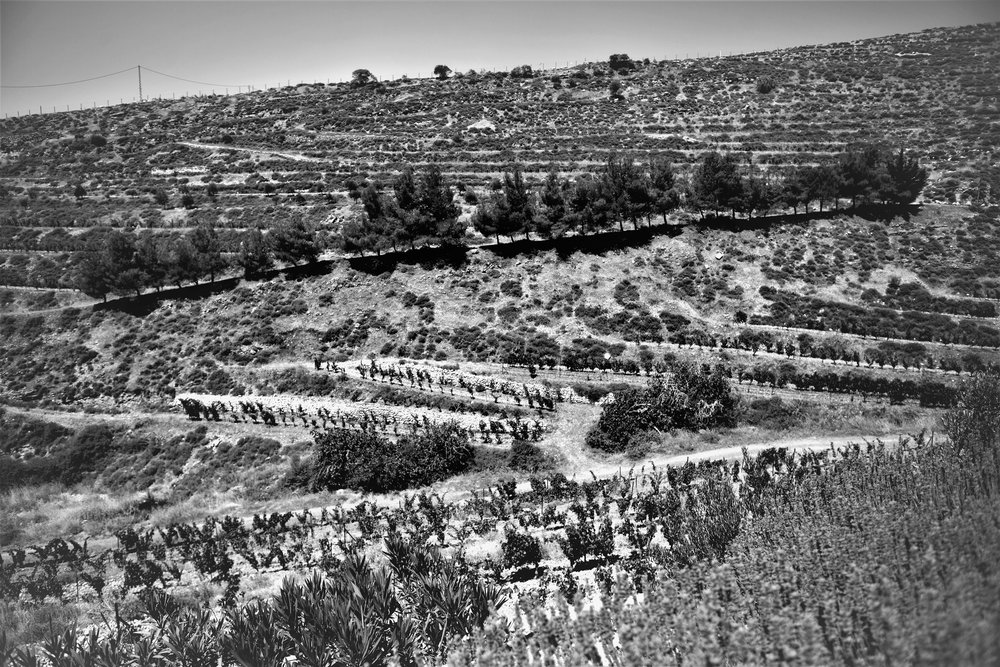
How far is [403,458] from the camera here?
23.5 meters

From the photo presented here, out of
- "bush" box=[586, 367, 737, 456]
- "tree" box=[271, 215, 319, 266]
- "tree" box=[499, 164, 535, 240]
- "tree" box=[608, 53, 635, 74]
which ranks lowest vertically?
"bush" box=[586, 367, 737, 456]

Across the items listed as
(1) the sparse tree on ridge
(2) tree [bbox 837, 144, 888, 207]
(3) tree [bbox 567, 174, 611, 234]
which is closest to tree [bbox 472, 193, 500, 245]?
(3) tree [bbox 567, 174, 611, 234]

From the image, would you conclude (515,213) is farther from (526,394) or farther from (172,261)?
(172,261)

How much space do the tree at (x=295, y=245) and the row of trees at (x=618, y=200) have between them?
320 cm

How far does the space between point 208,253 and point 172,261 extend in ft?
10.5

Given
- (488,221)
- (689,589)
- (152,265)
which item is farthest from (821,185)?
(152,265)

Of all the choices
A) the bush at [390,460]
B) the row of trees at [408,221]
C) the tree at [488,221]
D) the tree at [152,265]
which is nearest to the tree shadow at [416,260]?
the row of trees at [408,221]

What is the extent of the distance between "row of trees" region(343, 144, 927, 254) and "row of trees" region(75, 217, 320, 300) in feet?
16.1

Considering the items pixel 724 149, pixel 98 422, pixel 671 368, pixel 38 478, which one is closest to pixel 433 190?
pixel 671 368

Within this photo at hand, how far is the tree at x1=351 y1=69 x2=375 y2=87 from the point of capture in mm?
107431

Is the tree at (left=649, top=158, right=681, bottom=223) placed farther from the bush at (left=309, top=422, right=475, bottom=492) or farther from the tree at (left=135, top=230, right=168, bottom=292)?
the tree at (left=135, top=230, right=168, bottom=292)

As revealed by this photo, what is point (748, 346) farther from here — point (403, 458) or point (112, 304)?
point (112, 304)

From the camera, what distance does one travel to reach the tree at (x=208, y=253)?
47312 millimetres

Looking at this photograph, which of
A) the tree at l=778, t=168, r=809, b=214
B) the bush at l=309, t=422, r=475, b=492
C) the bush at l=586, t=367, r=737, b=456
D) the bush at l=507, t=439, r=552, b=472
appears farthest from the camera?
the tree at l=778, t=168, r=809, b=214
